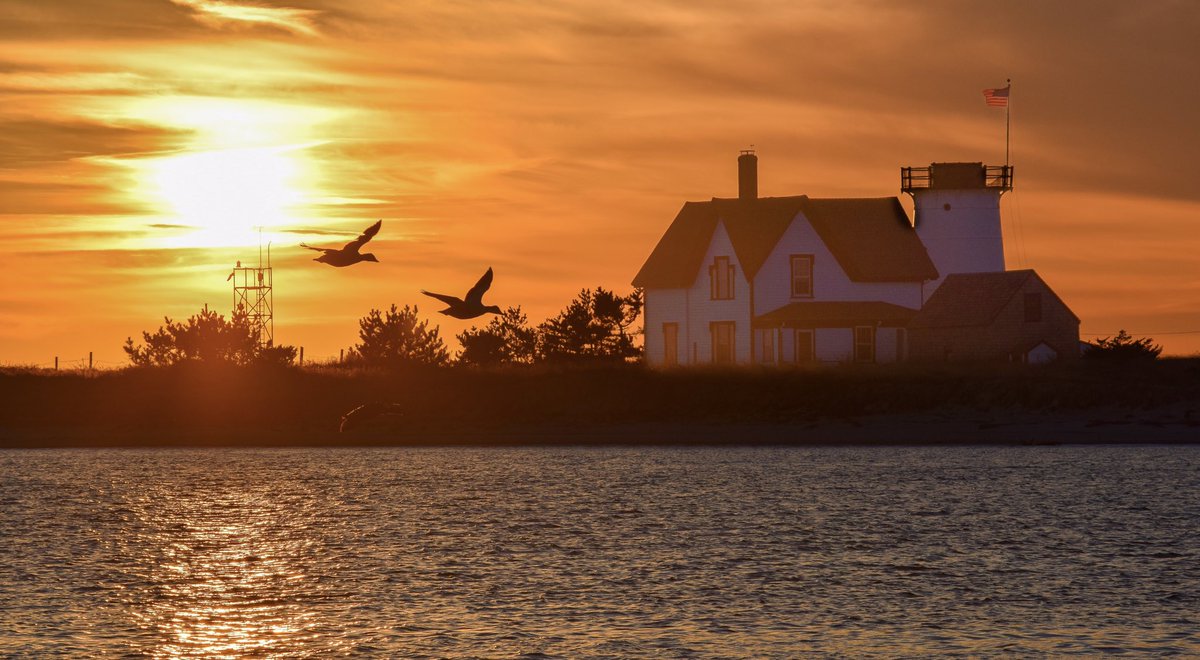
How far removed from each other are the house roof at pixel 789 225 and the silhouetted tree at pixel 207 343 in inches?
822

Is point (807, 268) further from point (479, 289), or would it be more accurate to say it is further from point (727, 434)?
point (479, 289)

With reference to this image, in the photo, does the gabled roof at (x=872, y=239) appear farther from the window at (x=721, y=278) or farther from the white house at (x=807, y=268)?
the window at (x=721, y=278)

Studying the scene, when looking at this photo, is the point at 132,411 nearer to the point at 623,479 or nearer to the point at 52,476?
the point at 52,476

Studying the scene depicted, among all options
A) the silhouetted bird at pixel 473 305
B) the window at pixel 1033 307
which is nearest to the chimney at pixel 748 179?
the window at pixel 1033 307

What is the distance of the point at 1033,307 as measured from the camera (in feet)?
230

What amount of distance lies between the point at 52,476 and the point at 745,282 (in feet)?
102

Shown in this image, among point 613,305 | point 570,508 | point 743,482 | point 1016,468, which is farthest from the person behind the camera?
point 613,305

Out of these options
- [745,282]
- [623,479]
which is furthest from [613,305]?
[623,479]

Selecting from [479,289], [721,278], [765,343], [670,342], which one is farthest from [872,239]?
[479,289]

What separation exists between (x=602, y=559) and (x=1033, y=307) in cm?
4293

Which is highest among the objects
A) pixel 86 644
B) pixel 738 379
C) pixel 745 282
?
pixel 745 282

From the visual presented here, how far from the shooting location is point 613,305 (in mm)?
80688

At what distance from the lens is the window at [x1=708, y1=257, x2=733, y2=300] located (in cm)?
7319

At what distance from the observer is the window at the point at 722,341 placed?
72875mm
